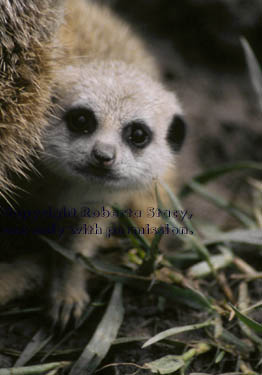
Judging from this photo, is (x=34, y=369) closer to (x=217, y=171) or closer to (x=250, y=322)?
(x=250, y=322)

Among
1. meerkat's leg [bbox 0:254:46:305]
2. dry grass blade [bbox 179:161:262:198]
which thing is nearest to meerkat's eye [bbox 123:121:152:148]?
dry grass blade [bbox 179:161:262:198]

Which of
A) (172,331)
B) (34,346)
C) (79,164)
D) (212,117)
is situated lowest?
(34,346)

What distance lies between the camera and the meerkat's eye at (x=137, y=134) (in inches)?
81.1

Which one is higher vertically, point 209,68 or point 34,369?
point 209,68

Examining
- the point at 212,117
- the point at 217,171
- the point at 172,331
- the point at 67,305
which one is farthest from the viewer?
the point at 212,117

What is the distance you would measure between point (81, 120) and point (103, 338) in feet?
2.96

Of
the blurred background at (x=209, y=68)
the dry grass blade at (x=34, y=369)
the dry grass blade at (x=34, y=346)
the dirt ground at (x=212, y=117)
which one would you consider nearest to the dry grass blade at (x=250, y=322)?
the dry grass blade at (x=34, y=369)

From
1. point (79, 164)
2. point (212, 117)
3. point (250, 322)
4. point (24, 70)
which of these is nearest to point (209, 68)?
point (212, 117)

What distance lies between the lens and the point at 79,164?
76.0 inches

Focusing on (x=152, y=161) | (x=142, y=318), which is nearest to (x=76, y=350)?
(x=142, y=318)

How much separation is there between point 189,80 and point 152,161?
1.82m

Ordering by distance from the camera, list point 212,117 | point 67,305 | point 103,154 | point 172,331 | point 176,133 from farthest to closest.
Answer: point 212,117, point 176,133, point 67,305, point 103,154, point 172,331

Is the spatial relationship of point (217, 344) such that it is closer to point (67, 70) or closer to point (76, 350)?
point (76, 350)

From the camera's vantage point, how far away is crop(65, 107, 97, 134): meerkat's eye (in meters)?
1.98
